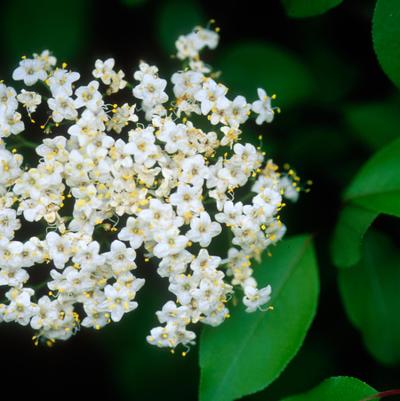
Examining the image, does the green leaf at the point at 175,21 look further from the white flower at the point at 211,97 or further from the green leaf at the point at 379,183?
the green leaf at the point at 379,183

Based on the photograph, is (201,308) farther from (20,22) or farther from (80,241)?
(20,22)

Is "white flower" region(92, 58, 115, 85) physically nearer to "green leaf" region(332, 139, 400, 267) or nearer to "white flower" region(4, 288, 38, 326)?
"white flower" region(4, 288, 38, 326)

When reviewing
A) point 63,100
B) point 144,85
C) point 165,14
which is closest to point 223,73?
point 165,14

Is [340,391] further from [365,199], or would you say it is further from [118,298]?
[118,298]

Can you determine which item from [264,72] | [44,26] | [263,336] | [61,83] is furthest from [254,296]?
[44,26]

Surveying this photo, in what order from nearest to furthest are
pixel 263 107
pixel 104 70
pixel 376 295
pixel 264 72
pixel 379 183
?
pixel 104 70, pixel 263 107, pixel 379 183, pixel 376 295, pixel 264 72

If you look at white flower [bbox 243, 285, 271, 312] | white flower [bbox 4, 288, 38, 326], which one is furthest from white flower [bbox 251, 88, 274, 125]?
white flower [bbox 4, 288, 38, 326]
